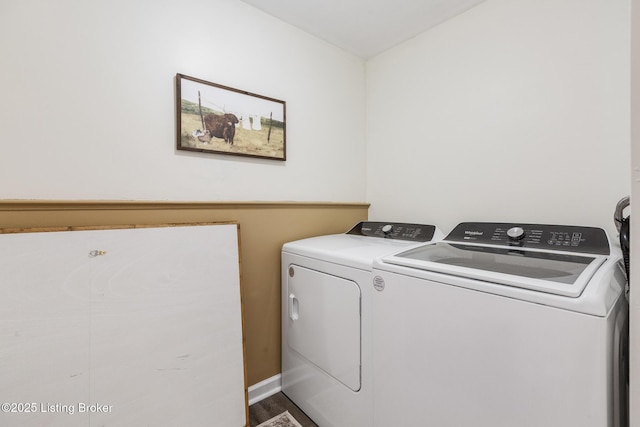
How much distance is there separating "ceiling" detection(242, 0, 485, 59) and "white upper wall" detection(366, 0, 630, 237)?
0.30 feet

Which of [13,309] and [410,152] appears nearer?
[13,309]

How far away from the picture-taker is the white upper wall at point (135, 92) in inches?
45.3

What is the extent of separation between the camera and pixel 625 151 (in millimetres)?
1275

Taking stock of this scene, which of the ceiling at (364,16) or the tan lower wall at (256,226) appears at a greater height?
the ceiling at (364,16)

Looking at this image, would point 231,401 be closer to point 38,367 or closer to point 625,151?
point 38,367

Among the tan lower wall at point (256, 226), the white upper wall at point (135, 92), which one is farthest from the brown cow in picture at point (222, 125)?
the tan lower wall at point (256, 226)

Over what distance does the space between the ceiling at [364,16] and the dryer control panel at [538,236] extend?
1318 millimetres

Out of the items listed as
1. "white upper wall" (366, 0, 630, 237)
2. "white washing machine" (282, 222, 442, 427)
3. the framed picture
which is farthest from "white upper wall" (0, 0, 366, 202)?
"white upper wall" (366, 0, 630, 237)

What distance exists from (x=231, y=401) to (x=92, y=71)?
1665 mm

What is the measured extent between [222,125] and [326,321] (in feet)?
3.91

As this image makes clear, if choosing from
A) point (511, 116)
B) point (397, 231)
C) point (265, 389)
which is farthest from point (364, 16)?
point (265, 389)

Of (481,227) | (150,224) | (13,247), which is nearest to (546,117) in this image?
(481,227)

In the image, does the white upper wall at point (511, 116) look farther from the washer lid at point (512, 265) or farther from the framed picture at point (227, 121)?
the framed picture at point (227, 121)

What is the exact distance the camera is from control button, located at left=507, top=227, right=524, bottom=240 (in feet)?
4.43
